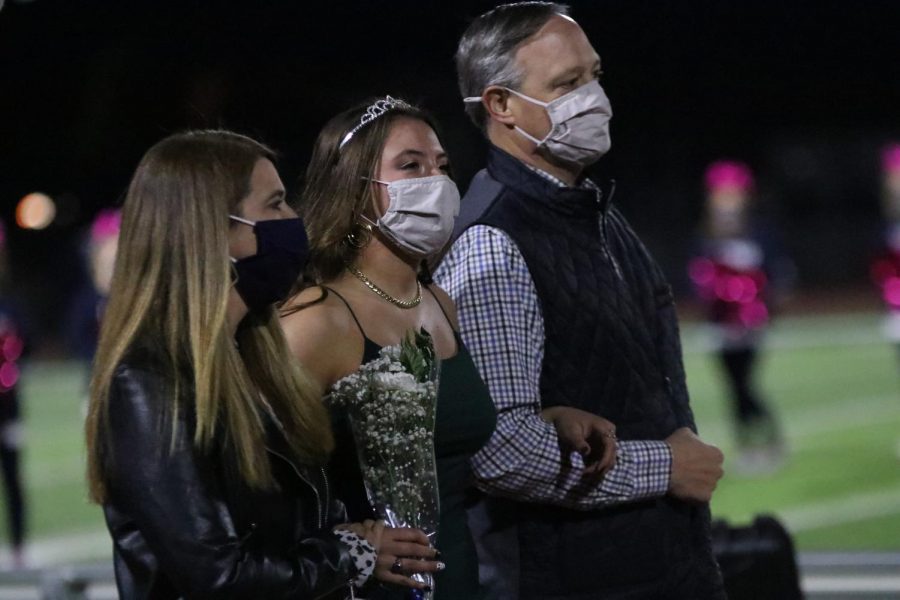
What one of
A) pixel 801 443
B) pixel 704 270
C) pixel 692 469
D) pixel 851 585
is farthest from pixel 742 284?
pixel 692 469

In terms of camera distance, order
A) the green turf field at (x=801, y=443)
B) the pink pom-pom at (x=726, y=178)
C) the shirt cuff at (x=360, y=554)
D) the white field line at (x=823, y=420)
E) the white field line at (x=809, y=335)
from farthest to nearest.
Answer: the white field line at (x=809, y=335) → the white field line at (x=823, y=420) → the pink pom-pom at (x=726, y=178) → the green turf field at (x=801, y=443) → the shirt cuff at (x=360, y=554)

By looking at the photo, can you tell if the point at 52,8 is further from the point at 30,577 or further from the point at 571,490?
the point at 571,490

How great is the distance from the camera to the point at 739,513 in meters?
9.15

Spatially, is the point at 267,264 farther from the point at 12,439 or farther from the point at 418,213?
the point at 12,439

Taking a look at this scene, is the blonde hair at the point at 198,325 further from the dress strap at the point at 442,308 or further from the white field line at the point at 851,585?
the white field line at the point at 851,585

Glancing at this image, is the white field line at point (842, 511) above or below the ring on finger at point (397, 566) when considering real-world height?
below

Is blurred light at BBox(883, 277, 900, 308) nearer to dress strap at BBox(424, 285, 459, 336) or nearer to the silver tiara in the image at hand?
dress strap at BBox(424, 285, 459, 336)

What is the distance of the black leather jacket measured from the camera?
2195 mm

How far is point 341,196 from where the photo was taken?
2979 mm

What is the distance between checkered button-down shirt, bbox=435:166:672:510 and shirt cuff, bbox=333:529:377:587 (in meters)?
0.53

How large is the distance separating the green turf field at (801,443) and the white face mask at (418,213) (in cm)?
451

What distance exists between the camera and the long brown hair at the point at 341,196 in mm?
2959

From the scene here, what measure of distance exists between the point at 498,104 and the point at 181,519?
138 cm

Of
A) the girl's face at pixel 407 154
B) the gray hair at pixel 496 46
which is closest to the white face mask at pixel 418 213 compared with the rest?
the girl's face at pixel 407 154
